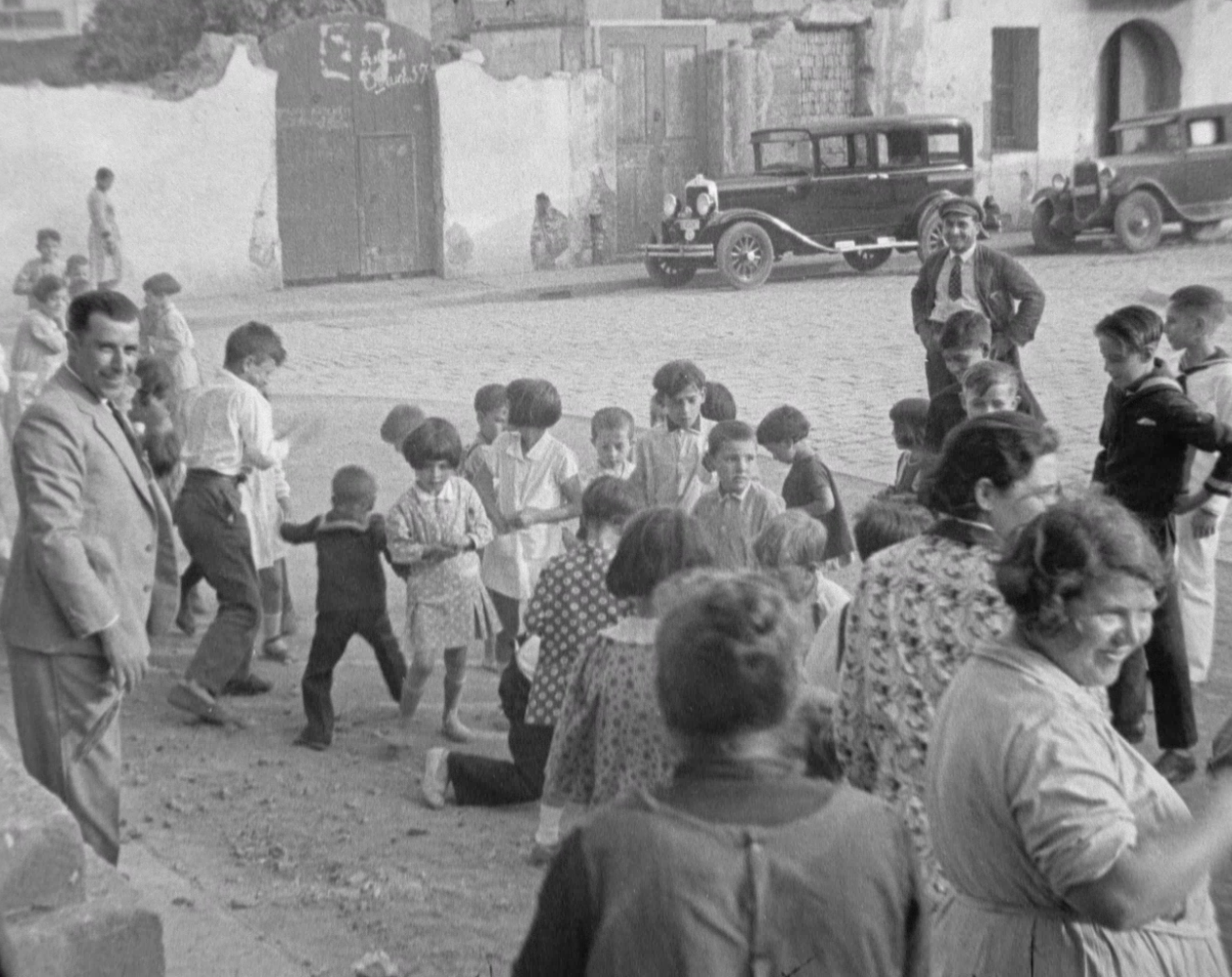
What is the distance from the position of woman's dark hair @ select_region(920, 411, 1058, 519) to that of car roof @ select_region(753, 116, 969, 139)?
20.4 metres

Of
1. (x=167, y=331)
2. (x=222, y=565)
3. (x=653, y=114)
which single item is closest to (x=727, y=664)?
(x=222, y=565)

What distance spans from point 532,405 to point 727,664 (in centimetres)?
459

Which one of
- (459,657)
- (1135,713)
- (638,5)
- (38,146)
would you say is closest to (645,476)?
(459,657)

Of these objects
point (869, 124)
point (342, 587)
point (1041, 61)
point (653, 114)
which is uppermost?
point (1041, 61)

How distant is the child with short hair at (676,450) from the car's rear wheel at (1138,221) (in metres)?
18.8

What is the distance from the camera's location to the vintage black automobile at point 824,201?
898 inches

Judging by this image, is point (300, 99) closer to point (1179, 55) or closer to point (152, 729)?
point (1179, 55)

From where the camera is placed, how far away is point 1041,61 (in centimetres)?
2972

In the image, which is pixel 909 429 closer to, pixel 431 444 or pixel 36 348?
pixel 431 444

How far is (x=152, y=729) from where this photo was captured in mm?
6953

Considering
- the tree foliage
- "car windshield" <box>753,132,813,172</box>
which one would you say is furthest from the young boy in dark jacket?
the tree foliage

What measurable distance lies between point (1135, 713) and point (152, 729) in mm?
3581

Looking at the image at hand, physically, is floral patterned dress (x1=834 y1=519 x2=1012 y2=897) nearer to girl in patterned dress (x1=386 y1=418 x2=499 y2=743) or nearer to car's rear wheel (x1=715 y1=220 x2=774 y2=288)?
girl in patterned dress (x1=386 y1=418 x2=499 y2=743)

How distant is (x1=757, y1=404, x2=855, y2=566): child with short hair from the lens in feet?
22.5
